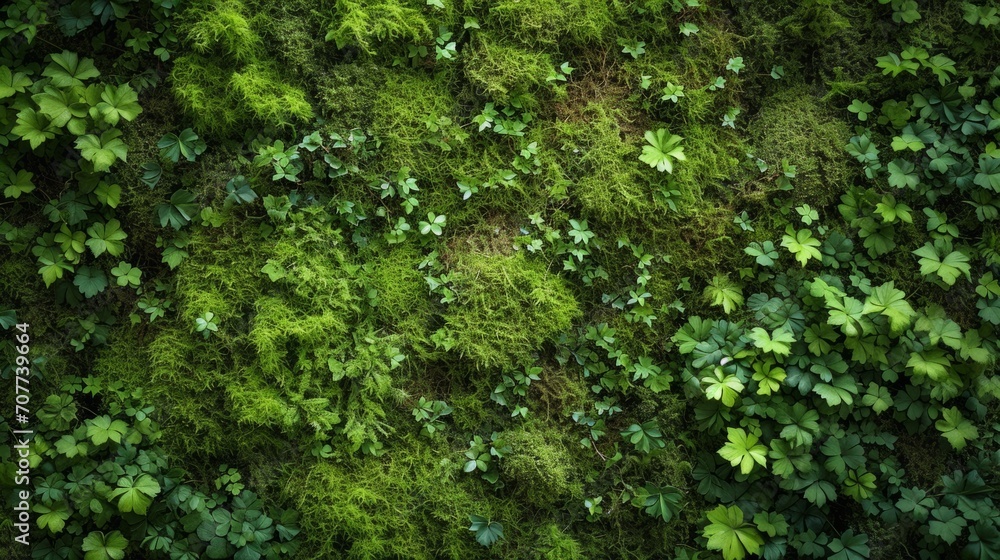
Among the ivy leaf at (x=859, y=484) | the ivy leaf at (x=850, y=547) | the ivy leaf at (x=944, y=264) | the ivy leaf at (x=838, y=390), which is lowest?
the ivy leaf at (x=850, y=547)

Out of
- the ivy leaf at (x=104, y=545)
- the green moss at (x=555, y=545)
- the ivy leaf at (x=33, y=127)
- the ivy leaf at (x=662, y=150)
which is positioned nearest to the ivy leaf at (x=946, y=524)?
Result: the green moss at (x=555, y=545)

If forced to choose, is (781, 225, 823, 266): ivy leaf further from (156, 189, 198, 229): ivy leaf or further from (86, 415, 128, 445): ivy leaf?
(86, 415, 128, 445): ivy leaf

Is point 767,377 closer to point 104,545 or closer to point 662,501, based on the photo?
point 662,501

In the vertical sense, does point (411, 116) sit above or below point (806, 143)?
above

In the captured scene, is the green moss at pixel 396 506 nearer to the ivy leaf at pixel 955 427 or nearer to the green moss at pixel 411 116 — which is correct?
the green moss at pixel 411 116

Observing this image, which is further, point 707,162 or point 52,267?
point 707,162

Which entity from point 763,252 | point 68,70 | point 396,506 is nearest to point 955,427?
point 763,252

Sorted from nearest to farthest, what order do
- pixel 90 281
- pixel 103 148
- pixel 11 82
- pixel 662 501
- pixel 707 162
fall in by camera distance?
1. pixel 11 82
2. pixel 103 148
3. pixel 90 281
4. pixel 662 501
5. pixel 707 162
